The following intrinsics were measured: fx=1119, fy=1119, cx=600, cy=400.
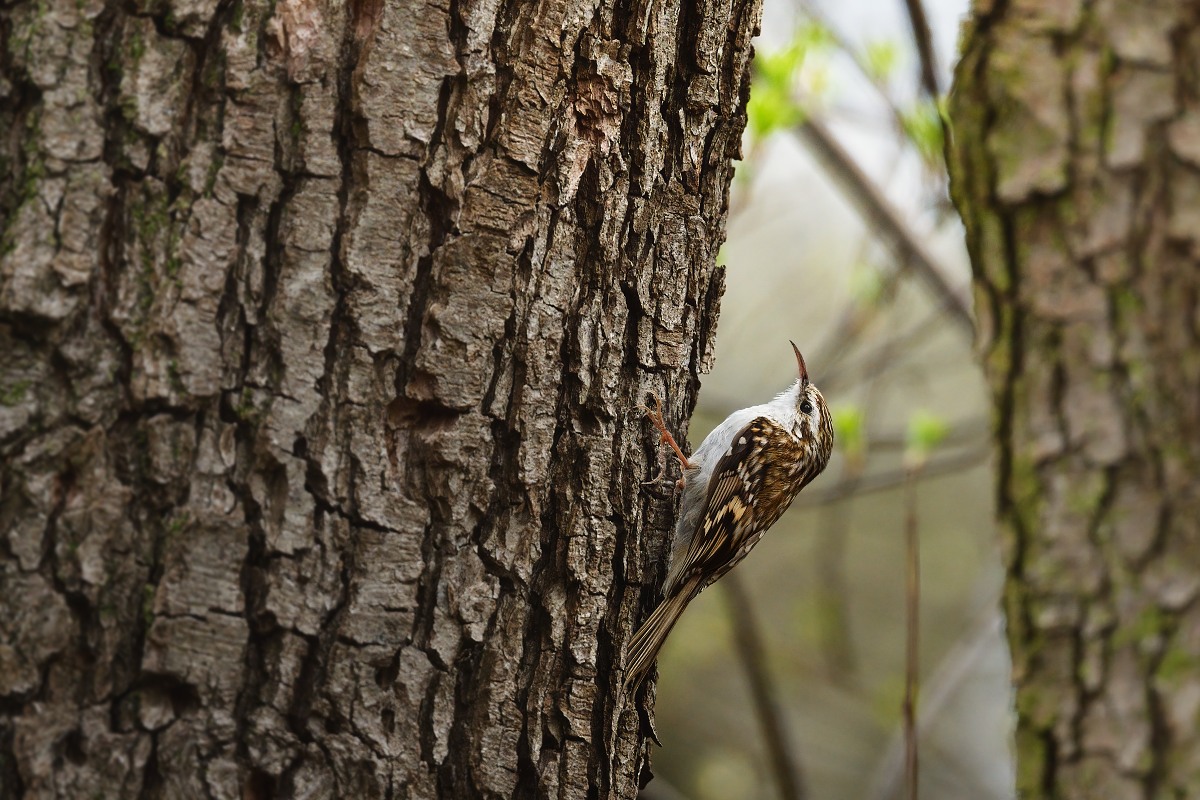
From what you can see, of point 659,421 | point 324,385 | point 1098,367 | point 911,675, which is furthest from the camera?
point 659,421

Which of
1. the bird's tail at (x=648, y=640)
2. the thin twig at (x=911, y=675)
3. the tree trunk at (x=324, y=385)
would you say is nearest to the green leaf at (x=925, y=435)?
the bird's tail at (x=648, y=640)

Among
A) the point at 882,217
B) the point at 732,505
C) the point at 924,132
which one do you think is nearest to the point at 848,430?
the point at 882,217

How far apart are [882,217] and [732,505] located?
2.11 m

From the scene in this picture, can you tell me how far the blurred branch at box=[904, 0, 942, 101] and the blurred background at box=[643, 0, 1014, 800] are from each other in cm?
95

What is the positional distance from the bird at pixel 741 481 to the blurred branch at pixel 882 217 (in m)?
1.22

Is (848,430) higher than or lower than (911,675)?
higher

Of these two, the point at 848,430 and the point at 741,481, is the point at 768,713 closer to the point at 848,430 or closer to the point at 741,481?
the point at 848,430

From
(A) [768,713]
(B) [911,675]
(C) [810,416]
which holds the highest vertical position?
(C) [810,416]

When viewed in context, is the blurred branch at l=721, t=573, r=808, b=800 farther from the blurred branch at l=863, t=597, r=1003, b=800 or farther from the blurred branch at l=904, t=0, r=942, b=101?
the blurred branch at l=904, t=0, r=942, b=101

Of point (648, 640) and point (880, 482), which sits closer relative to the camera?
point (648, 640)

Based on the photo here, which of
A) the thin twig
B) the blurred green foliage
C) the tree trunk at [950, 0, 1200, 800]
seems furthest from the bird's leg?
the blurred green foliage

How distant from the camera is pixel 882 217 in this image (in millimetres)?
4836

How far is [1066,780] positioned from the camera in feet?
3.82

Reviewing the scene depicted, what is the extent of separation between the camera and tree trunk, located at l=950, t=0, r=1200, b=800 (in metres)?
1.11
